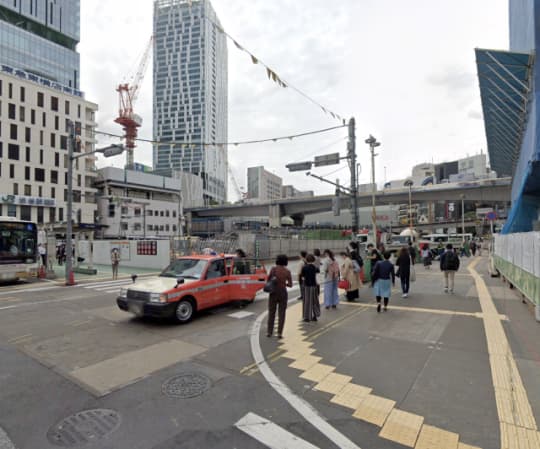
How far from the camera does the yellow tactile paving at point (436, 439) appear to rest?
3.14m

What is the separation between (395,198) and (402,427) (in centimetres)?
5947

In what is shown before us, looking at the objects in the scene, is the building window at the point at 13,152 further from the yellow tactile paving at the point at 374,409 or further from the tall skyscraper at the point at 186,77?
the yellow tactile paving at the point at 374,409

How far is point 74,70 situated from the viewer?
84.2 metres

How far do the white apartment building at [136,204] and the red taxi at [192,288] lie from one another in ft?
189

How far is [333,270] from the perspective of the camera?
919cm

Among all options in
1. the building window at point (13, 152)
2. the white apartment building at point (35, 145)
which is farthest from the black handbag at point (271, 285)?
the building window at point (13, 152)

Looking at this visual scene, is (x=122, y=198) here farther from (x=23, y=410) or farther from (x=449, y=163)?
(x=449, y=163)

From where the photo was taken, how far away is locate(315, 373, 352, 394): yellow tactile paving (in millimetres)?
4344

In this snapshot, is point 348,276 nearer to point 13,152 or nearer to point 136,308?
point 136,308

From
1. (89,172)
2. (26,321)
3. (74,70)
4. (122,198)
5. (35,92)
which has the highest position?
(74,70)

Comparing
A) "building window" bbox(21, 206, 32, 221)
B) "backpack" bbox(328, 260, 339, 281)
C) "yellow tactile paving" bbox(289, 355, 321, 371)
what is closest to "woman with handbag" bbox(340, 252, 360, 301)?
"backpack" bbox(328, 260, 339, 281)

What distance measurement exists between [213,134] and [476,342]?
27581 mm

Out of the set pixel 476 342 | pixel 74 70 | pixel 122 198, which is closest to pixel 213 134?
pixel 476 342

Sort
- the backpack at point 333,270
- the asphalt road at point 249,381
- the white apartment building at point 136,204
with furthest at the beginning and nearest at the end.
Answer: the white apartment building at point 136,204
the backpack at point 333,270
the asphalt road at point 249,381
